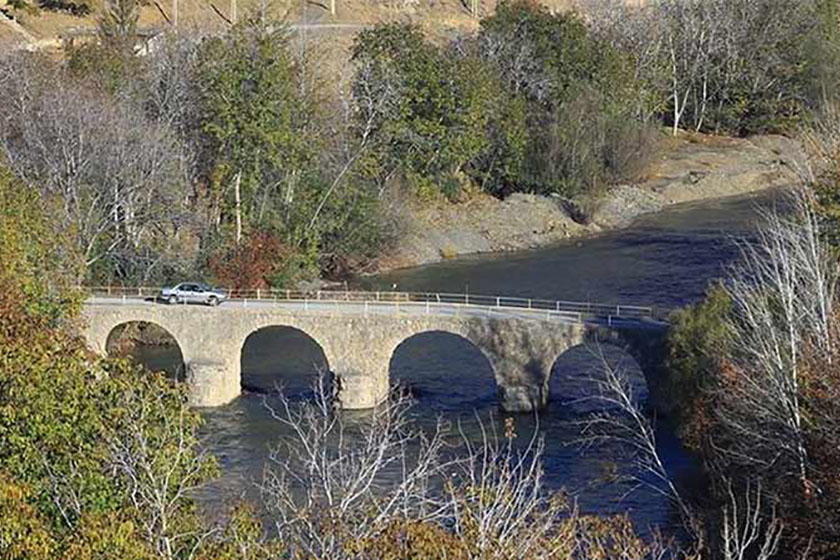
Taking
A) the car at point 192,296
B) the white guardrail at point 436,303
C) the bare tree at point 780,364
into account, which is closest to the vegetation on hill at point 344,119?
the white guardrail at point 436,303

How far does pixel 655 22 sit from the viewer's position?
12512cm

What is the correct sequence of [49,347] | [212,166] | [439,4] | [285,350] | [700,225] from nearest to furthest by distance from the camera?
[49,347]
[285,350]
[212,166]
[700,225]
[439,4]

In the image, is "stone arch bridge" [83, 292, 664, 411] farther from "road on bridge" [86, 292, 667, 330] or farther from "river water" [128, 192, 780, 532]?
"river water" [128, 192, 780, 532]

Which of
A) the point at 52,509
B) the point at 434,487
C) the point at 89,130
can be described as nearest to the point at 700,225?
the point at 89,130

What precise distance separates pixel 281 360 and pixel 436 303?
27.1 feet

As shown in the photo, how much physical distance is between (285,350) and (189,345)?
6642 mm

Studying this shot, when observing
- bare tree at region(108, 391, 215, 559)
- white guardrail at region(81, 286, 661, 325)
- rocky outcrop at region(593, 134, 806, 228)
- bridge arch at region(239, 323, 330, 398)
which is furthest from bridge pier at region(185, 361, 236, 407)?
rocky outcrop at region(593, 134, 806, 228)

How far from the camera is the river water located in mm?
52875

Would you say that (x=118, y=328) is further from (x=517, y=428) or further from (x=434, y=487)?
(x=434, y=487)

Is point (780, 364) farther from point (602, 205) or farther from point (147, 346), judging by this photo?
point (602, 205)

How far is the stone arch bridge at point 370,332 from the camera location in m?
61.6

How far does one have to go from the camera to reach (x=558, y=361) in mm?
66500

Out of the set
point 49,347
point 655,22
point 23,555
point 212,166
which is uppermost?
point 655,22

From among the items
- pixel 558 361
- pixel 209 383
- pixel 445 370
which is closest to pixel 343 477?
pixel 209 383
